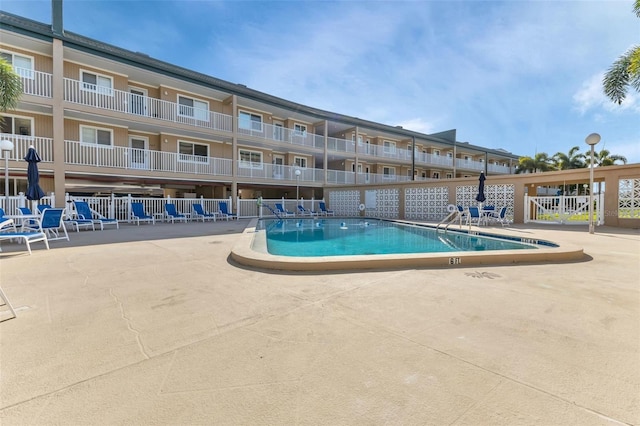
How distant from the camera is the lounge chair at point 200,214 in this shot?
16734 millimetres

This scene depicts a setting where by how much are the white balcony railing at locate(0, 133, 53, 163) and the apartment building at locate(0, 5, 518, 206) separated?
0.04 metres

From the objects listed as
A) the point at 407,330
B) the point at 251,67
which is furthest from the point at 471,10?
the point at 407,330

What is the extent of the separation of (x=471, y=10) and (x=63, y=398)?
14872 millimetres

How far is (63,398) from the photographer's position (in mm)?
1795

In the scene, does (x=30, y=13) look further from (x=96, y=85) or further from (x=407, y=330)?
(x=407, y=330)

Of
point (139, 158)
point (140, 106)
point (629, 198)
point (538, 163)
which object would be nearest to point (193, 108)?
point (140, 106)

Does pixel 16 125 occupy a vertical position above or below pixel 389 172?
above

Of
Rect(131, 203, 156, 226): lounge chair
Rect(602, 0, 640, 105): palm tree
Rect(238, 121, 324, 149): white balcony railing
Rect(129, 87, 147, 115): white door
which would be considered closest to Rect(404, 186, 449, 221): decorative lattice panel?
Rect(602, 0, 640, 105): palm tree

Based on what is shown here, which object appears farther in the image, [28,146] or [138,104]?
[138,104]

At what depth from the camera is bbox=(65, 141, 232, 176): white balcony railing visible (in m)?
14.2

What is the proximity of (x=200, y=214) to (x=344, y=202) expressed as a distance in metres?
10.9

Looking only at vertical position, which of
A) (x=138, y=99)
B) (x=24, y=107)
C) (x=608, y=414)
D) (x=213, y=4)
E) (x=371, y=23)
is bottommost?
(x=608, y=414)

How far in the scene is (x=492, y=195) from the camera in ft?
52.9

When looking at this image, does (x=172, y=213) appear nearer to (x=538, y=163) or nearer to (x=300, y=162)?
(x=300, y=162)
